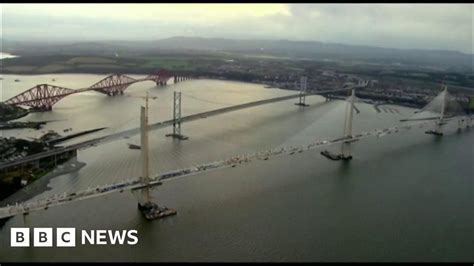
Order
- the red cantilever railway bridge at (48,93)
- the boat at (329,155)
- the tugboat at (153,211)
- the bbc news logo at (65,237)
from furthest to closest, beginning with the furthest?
1. the red cantilever railway bridge at (48,93)
2. the boat at (329,155)
3. the tugboat at (153,211)
4. the bbc news logo at (65,237)

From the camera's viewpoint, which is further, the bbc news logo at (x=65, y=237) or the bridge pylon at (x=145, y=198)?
the bridge pylon at (x=145, y=198)

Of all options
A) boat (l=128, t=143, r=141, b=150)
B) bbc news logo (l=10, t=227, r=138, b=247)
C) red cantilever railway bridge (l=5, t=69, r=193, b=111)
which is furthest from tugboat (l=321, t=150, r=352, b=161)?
red cantilever railway bridge (l=5, t=69, r=193, b=111)

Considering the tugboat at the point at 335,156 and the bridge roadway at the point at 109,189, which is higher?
the bridge roadway at the point at 109,189

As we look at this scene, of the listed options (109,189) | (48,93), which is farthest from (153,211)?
(48,93)

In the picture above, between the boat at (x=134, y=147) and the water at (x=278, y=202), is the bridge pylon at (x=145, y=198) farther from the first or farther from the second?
the boat at (x=134, y=147)

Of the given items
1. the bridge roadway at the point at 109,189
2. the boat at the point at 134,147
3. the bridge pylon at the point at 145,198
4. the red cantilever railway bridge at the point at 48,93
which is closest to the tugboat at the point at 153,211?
the bridge pylon at the point at 145,198

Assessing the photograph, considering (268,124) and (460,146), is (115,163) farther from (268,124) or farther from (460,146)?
(460,146)

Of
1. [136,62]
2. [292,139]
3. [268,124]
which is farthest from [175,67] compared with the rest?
[292,139]
